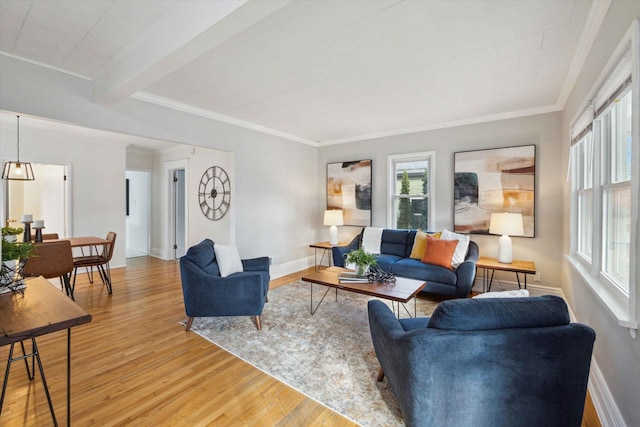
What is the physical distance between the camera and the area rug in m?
1.90

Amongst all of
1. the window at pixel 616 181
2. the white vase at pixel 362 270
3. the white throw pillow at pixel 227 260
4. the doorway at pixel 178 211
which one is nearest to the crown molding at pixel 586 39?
the window at pixel 616 181

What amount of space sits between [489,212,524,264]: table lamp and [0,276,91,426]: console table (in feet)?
13.8

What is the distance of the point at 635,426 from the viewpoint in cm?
134

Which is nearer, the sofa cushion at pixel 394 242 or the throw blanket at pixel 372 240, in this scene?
the sofa cushion at pixel 394 242

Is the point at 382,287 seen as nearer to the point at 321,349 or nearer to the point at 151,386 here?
the point at 321,349

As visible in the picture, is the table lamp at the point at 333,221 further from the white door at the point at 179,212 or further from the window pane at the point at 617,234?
the window pane at the point at 617,234

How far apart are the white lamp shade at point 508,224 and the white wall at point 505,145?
464 mm

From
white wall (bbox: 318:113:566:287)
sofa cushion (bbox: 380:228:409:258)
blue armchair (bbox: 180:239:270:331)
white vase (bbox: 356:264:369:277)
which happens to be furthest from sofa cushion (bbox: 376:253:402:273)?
blue armchair (bbox: 180:239:270:331)

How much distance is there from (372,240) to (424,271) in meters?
1.14

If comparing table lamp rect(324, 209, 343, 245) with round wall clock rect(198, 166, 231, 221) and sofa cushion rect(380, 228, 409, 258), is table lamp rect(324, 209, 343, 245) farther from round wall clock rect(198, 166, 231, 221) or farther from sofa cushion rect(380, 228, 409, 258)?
round wall clock rect(198, 166, 231, 221)

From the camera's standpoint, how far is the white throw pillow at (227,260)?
309cm

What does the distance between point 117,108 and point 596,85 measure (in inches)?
169

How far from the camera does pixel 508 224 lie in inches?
144

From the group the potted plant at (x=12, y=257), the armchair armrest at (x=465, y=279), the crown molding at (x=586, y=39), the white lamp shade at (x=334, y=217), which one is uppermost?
the crown molding at (x=586, y=39)
